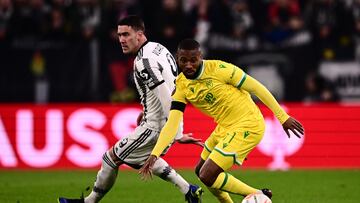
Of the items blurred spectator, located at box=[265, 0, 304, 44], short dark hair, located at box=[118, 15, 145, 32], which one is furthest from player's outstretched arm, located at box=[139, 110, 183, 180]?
blurred spectator, located at box=[265, 0, 304, 44]

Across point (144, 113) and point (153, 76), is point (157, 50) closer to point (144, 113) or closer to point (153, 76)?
point (153, 76)

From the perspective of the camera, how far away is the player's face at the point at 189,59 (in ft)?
30.7

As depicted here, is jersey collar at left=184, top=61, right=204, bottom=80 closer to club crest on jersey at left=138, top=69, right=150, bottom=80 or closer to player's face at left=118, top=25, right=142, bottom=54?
club crest on jersey at left=138, top=69, right=150, bottom=80

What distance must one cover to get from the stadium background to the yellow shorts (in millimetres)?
7452

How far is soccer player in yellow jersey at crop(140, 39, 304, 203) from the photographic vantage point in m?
9.38

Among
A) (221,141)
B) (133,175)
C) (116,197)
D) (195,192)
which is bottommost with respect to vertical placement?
(133,175)

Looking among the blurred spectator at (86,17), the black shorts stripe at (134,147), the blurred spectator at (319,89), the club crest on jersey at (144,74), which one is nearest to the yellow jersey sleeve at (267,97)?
the club crest on jersey at (144,74)

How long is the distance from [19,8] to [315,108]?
6467mm

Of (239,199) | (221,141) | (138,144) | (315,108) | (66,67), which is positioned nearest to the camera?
(221,141)

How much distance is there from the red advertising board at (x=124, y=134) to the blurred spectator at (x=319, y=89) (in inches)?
47.7

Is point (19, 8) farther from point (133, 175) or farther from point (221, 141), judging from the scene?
point (221, 141)

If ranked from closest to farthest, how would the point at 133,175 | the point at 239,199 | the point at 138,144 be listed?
the point at 138,144, the point at 239,199, the point at 133,175

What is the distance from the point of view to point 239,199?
11.8 m

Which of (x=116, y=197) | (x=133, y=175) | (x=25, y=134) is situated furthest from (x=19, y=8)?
(x=116, y=197)
